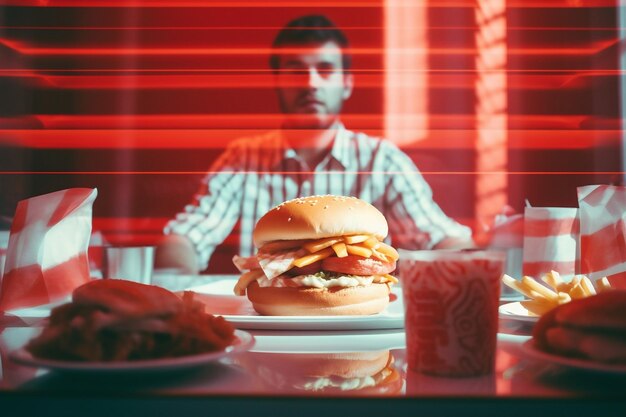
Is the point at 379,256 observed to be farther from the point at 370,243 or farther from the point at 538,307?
the point at 538,307

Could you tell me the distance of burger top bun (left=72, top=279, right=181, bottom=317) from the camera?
24.1 inches

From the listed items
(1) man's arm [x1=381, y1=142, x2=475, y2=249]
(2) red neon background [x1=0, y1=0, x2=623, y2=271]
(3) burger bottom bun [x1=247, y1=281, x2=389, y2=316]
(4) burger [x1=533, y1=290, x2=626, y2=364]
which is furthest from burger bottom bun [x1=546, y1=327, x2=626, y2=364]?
(2) red neon background [x1=0, y1=0, x2=623, y2=271]

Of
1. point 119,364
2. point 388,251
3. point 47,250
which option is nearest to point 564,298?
point 388,251

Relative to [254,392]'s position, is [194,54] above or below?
above

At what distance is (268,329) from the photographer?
41.3 inches

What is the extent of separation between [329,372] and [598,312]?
28cm

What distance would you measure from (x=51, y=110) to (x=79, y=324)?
144 inches

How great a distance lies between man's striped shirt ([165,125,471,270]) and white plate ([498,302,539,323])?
2.60m

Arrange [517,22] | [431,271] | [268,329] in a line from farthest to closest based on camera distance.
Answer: [517,22]
[268,329]
[431,271]

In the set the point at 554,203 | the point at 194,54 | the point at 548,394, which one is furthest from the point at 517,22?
the point at 548,394

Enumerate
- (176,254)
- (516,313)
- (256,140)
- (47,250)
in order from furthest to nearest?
(256,140) < (176,254) < (47,250) < (516,313)

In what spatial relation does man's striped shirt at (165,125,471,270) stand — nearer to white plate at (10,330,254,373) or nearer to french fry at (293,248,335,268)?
french fry at (293,248,335,268)

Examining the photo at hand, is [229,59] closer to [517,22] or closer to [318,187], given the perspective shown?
[318,187]

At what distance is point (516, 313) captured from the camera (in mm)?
1043
